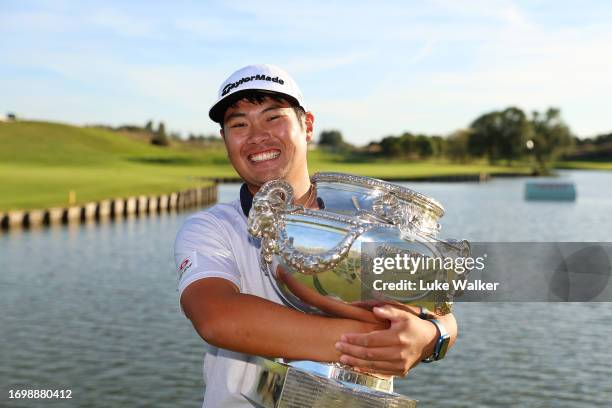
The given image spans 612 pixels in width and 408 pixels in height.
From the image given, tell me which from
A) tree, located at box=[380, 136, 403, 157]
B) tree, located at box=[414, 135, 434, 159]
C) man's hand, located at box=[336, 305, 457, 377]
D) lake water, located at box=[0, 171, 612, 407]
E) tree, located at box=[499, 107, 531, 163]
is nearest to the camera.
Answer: man's hand, located at box=[336, 305, 457, 377]

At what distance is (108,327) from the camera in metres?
17.3

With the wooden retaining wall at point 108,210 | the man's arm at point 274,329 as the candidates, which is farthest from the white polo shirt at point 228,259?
the wooden retaining wall at point 108,210

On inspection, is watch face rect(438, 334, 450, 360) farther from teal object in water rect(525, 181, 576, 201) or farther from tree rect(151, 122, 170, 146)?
tree rect(151, 122, 170, 146)

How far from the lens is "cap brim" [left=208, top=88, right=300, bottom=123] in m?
2.50

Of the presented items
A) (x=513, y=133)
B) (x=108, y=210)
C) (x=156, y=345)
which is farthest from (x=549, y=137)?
(x=156, y=345)

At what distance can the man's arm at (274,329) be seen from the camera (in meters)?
2.21

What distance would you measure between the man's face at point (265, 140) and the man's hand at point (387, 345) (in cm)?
67

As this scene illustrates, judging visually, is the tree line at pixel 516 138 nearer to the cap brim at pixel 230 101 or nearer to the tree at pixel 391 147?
the tree at pixel 391 147

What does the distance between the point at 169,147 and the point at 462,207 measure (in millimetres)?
107829

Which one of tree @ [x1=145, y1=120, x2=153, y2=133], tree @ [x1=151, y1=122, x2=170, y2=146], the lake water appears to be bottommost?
the lake water

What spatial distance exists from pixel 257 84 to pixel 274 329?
81 centimetres

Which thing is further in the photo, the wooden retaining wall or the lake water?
the wooden retaining wall

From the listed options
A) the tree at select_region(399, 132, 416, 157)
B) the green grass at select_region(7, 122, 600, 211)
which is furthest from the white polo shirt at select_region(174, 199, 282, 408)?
the tree at select_region(399, 132, 416, 157)

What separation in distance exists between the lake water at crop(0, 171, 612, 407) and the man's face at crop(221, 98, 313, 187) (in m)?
11.0
